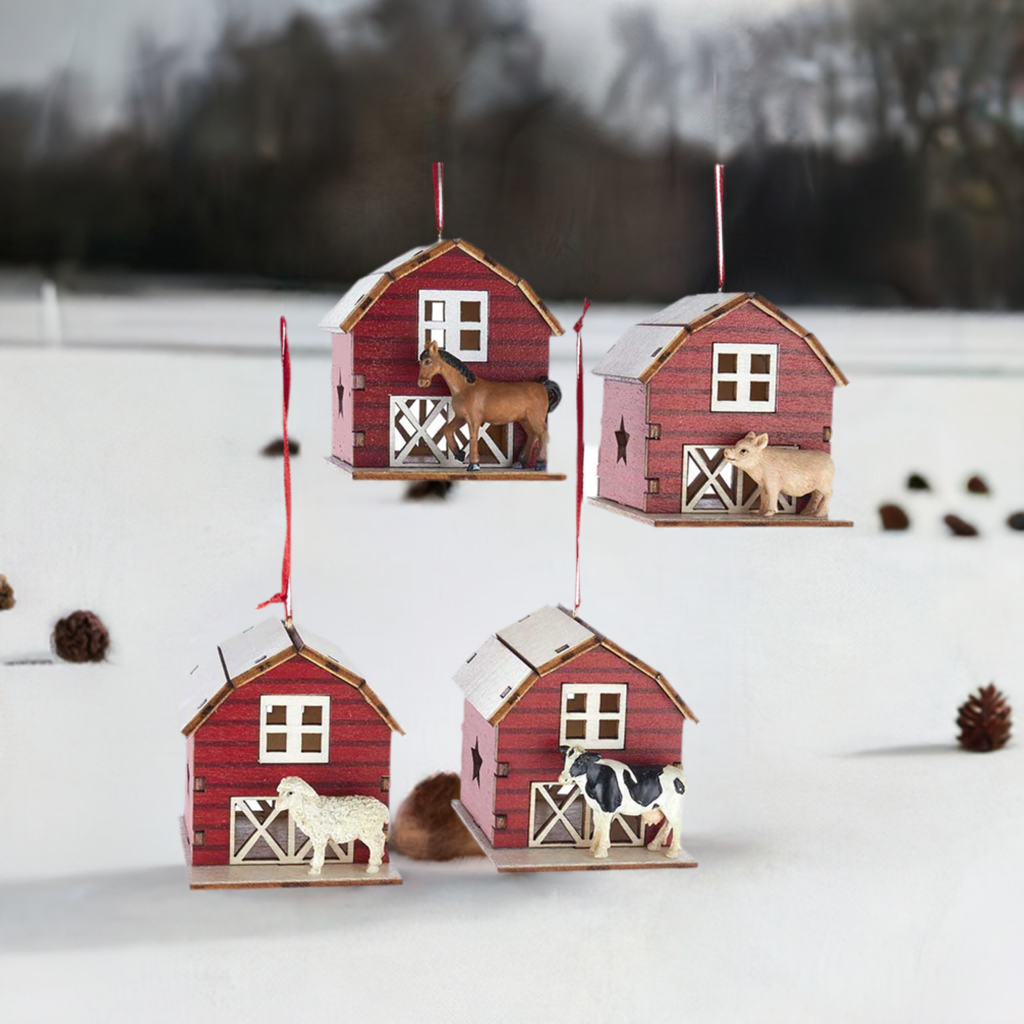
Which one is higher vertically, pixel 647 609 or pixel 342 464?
pixel 342 464

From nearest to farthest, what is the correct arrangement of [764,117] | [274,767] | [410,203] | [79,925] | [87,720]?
1. [274,767]
2. [79,925]
3. [87,720]
4. [410,203]
5. [764,117]

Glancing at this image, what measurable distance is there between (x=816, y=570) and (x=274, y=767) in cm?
161

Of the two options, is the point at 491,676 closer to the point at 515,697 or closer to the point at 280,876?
the point at 515,697

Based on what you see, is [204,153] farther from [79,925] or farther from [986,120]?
[986,120]

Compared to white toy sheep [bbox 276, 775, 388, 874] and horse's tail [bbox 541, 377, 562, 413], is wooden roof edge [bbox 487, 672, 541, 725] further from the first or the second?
horse's tail [bbox 541, 377, 562, 413]

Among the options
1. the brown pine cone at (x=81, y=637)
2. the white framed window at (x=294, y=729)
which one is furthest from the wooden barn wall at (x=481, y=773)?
the brown pine cone at (x=81, y=637)

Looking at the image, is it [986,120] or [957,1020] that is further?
[986,120]

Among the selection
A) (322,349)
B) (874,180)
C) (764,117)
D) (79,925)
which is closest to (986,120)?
(874,180)

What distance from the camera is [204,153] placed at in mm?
3053

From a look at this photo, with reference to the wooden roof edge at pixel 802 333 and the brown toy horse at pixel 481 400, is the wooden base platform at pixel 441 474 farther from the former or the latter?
the wooden roof edge at pixel 802 333

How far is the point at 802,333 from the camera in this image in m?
2.16

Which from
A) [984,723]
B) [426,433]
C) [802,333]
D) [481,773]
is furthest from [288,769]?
[984,723]


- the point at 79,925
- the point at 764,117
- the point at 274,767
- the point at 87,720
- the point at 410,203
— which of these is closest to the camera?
the point at 274,767

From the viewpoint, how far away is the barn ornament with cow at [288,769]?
2033 mm
